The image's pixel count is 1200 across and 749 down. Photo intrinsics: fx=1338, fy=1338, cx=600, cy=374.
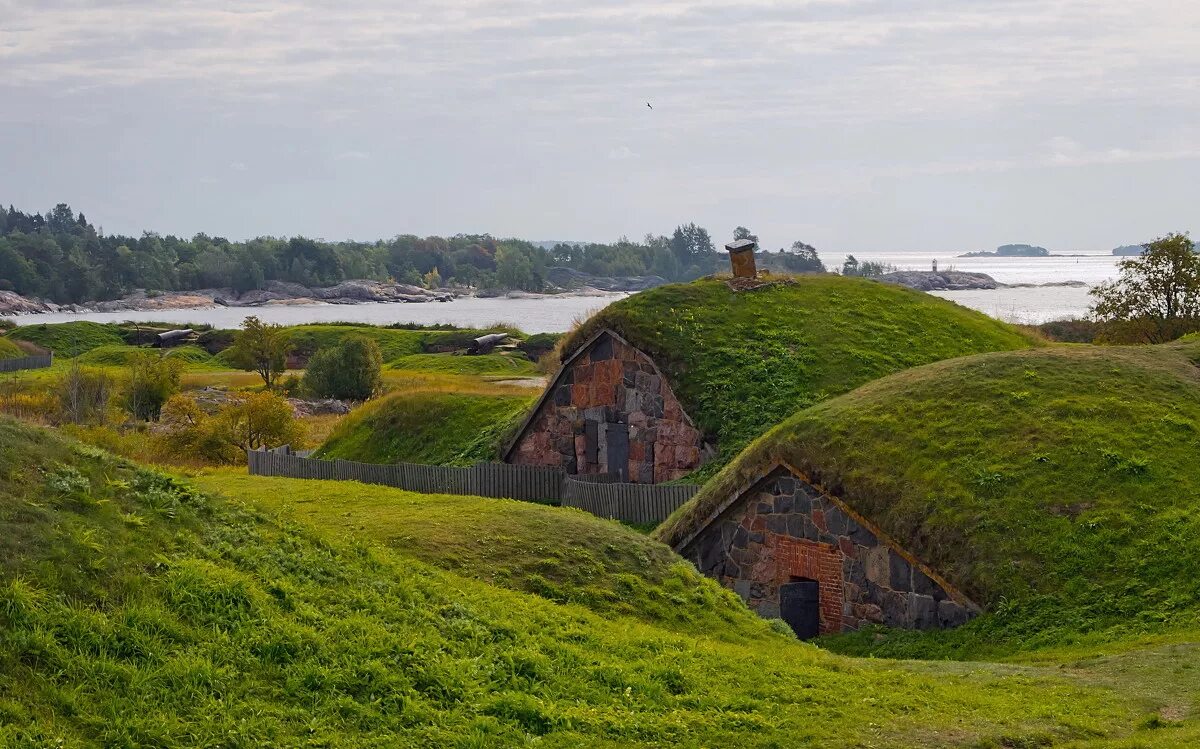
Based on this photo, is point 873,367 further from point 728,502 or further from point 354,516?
point 354,516

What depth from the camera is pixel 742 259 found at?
135 ft

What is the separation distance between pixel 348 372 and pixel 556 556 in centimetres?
4791

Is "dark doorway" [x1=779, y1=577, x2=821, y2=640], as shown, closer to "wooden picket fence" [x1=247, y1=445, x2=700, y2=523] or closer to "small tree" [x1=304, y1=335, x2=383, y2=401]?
"wooden picket fence" [x1=247, y1=445, x2=700, y2=523]

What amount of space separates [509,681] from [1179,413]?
56.4 ft

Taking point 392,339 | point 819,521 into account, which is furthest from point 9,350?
point 819,521

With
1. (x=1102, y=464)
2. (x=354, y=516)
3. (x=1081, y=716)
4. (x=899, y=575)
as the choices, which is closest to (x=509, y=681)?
(x=1081, y=716)

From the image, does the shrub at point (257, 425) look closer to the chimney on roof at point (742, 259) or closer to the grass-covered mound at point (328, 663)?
the chimney on roof at point (742, 259)

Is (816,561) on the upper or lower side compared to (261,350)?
lower

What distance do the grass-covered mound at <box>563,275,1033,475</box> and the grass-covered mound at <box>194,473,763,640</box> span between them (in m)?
14.5

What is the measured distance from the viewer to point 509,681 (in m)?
11.4

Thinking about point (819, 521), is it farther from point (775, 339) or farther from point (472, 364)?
point (472, 364)

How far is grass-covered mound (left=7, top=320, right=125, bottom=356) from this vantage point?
302 feet

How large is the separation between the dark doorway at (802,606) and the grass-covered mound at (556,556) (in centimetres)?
512

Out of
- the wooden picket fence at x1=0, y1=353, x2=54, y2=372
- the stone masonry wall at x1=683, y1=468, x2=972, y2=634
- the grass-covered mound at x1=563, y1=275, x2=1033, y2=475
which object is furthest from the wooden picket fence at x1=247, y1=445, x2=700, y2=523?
the wooden picket fence at x1=0, y1=353, x2=54, y2=372
